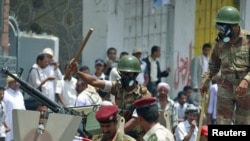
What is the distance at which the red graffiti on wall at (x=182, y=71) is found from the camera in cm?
2339

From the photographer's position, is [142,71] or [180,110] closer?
[180,110]

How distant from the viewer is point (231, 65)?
13898 millimetres

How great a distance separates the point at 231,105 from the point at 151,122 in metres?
2.58

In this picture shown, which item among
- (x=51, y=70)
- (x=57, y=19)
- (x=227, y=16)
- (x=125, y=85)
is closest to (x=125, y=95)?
(x=125, y=85)

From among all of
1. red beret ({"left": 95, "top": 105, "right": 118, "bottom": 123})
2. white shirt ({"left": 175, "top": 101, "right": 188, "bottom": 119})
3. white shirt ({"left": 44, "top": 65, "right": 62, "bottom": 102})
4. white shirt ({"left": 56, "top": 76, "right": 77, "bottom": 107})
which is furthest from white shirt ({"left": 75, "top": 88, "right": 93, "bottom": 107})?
red beret ({"left": 95, "top": 105, "right": 118, "bottom": 123})

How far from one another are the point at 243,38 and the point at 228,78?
1.60ft

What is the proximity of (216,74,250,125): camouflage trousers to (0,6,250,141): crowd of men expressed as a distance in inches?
0.5

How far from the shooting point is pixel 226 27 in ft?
44.8

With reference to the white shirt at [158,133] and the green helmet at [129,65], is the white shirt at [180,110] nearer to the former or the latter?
the green helmet at [129,65]

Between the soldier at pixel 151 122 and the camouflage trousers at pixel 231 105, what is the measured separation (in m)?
2.31

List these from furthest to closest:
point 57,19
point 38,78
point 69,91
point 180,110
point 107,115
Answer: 1. point 57,19
2. point 180,110
3. point 69,91
4. point 38,78
5. point 107,115

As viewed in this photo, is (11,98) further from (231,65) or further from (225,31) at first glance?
(225,31)

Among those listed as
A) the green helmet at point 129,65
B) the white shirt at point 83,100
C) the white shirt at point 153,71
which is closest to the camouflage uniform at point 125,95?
the green helmet at point 129,65

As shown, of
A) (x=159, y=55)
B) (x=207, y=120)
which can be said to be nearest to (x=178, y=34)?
(x=159, y=55)
